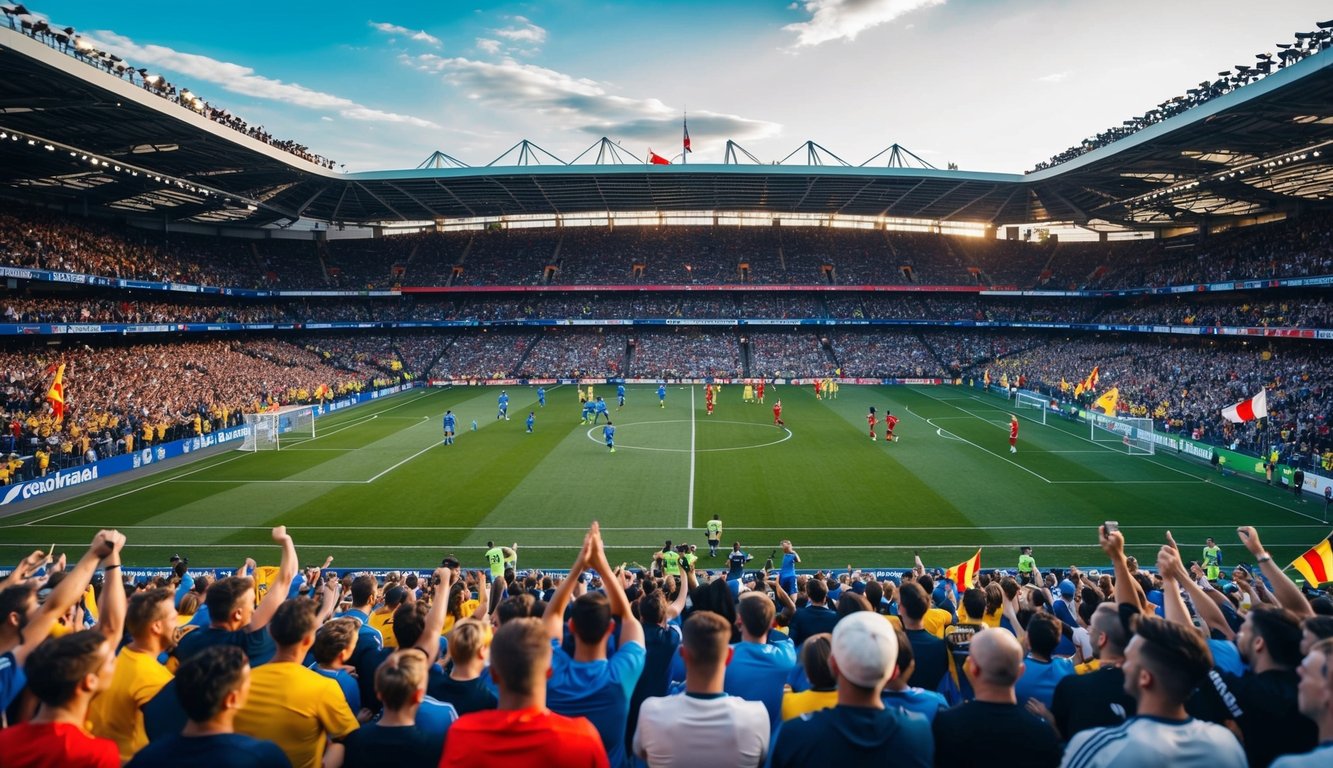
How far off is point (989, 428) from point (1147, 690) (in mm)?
37766

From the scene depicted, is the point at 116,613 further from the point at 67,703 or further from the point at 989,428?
the point at 989,428

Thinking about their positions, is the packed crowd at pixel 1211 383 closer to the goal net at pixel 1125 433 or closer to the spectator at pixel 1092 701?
the goal net at pixel 1125 433

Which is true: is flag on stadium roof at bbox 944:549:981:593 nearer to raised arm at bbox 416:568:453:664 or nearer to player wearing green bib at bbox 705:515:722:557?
player wearing green bib at bbox 705:515:722:557

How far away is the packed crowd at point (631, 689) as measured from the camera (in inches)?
125

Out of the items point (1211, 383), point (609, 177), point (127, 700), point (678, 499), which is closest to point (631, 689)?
point (127, 700)

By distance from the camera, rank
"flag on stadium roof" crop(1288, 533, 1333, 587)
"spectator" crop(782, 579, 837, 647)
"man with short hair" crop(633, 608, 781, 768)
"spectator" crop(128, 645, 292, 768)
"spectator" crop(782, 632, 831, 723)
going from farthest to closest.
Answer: "flag on stadium roof" crop(1288, 533, 1333, 587)
"spectator" crop(782, 579, 837, 647)
"spectator" crop(782, 632, 831, 723)
"man with short hair" crop(633, 608, 781, 768)
"spectator" crop(128, 645, 292, 768)

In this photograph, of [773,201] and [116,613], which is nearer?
[116,613]

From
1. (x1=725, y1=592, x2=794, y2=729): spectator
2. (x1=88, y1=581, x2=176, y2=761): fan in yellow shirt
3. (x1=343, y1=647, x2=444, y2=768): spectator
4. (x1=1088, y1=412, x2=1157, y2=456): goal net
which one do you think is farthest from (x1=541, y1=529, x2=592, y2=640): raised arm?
(x1=1088, y1=412, x2=1157, y2=456): goal net

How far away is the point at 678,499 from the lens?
2462 centimetres

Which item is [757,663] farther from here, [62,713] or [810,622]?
[62,713]

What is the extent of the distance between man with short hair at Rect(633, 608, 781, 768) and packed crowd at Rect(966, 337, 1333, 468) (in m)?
32.1

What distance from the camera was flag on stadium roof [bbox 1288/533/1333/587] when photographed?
11297 mm

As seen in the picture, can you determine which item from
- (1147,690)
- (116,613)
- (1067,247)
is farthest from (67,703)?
(1067,247)

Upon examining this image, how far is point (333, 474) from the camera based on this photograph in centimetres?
2892
